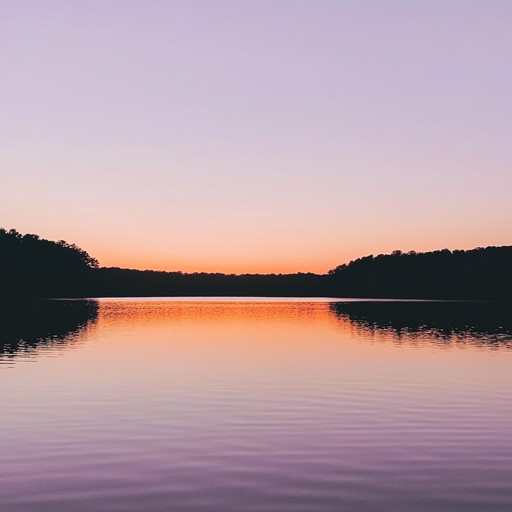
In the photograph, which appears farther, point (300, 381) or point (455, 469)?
point (300, 381)

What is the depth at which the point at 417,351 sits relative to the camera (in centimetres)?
6272

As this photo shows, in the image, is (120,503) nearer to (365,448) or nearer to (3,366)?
(365,448)

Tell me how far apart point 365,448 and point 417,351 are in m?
39.9

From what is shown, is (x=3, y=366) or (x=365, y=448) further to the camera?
(x=3, y=366)

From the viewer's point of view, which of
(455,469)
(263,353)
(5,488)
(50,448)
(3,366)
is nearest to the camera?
(5,488)

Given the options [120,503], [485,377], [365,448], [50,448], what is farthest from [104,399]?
[485,377]

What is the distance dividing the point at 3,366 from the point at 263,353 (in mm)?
21047

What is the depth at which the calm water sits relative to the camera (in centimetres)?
1828

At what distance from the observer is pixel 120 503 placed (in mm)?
17484

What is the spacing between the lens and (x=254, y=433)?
88.3 ft

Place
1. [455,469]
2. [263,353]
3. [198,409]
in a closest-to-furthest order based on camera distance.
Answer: [455,469] → [198,409] → [263,353]

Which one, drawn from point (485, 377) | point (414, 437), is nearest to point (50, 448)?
point (414, 437)

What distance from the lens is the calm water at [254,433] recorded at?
18.3 m

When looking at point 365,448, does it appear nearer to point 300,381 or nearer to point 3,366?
point 300,381
